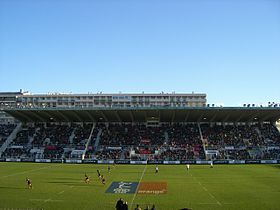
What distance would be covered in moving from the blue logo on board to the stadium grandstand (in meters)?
32.3

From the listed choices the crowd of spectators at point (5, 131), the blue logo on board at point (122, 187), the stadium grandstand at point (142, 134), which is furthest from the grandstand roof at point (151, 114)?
the blue logo on board at point (122, 187)

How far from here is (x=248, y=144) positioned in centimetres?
7944

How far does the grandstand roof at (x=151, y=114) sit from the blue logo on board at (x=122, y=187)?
124 feet

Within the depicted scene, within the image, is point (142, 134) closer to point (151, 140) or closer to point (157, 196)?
point (151, 140)

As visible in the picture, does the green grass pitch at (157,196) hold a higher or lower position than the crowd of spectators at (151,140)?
lower

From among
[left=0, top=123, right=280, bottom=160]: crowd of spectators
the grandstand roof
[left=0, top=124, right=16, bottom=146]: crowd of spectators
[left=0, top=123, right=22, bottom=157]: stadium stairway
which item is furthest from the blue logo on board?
[left=0, top=124, right=16, bottom=146]: crowd of spectators

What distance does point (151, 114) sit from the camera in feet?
271

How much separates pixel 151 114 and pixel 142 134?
231 inches

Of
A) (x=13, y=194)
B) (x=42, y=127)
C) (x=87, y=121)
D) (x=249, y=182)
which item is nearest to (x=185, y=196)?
(x=249, y=182)

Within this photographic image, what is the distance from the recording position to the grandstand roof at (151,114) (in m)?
77.3

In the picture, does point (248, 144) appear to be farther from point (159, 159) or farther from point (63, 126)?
point (63, 126)

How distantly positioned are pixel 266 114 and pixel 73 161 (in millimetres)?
47057

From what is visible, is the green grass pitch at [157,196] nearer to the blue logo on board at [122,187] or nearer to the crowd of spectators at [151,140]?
the blue logo on board at [122,187]

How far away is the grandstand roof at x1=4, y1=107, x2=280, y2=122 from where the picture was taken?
77.3 metres
